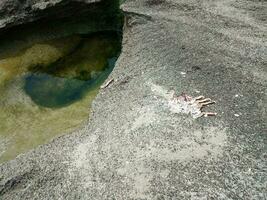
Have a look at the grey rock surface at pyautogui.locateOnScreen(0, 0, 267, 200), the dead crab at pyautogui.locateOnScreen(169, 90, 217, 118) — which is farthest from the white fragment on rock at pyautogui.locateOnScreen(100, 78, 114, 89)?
the dead crab at pyautogui.locateOnScreen(169, 90, 217, 118)

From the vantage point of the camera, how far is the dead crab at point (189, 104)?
581cm

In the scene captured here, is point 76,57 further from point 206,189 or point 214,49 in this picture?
point 206,189

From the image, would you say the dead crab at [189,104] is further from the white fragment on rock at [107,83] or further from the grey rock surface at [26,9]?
the grey rock surface at [26,9]

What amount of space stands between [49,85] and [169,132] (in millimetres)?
2658

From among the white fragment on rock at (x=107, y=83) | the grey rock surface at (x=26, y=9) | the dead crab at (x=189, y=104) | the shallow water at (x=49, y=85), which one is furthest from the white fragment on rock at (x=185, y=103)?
the grey rock surface at (x=26, y=9)

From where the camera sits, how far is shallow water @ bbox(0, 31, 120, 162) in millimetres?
6430

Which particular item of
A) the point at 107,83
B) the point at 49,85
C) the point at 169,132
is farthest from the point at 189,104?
the point at 49,85

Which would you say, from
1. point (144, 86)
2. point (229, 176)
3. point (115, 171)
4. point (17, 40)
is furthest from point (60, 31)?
point (229, 176)

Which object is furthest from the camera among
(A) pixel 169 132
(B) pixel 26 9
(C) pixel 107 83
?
(B) pixel 26 9

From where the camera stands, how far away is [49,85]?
745 cm

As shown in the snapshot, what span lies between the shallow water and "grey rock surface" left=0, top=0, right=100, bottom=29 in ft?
1.66

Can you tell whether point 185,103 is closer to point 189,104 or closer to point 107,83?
point 189,104

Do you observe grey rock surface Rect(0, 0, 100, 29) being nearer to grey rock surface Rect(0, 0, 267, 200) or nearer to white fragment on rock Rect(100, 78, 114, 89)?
grey rock surface Rect(0, 0, 267, 200)

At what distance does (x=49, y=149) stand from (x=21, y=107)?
5.15 feet
